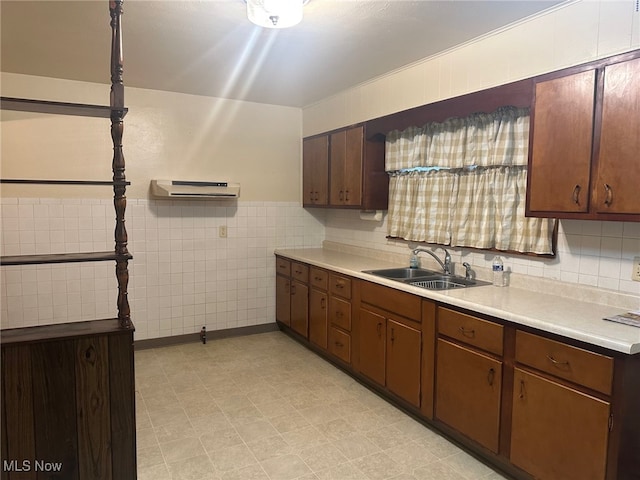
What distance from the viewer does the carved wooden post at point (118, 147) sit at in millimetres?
1764

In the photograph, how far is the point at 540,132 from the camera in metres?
2.30

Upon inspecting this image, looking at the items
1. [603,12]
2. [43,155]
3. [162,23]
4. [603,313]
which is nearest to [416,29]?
[603,12]

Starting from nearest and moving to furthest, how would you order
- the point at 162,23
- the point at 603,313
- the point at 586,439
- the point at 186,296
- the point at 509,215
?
the point at 586,439
the point at 603,313
the point at 162,23
the point at 509,215
the point at 186,296

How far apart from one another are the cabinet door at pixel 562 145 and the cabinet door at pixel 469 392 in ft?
2.92

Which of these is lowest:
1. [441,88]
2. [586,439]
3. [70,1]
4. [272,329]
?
[272,329]

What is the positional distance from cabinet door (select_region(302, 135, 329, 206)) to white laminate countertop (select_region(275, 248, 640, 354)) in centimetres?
150

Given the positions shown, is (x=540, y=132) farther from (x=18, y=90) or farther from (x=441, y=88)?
(x=18, y=90)

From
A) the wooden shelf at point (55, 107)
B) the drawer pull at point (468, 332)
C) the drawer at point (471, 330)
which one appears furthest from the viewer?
the drawer pull at point (468, 332)

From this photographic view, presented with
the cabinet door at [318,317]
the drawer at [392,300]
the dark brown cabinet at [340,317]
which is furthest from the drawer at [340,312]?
the drawer at [392,300]

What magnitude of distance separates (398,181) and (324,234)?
5.07ft

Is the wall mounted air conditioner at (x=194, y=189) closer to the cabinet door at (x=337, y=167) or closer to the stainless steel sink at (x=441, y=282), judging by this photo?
the cabinet door at (x=337, y=167)

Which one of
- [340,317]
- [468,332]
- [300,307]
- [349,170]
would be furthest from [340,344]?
[349,170]

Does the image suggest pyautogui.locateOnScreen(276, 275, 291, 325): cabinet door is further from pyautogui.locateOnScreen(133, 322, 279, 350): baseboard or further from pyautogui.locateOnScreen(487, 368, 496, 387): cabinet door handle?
pyautogui.locateOnScreen(487, 368, 496, 387): cabinet door handle

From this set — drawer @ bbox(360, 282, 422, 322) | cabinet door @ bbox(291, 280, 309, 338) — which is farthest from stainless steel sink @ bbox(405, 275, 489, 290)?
cabinet door @ bbox(291, 280, 309, 338)
